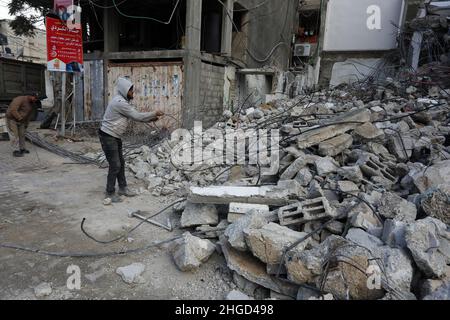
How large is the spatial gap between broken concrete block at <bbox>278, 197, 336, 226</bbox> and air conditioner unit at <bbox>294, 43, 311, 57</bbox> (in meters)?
14.2

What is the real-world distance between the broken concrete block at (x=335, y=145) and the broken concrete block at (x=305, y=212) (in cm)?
172

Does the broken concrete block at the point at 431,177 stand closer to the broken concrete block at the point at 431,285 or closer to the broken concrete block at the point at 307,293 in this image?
the broken concrete block at the point at 431,285

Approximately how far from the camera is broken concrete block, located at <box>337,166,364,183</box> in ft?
12.5

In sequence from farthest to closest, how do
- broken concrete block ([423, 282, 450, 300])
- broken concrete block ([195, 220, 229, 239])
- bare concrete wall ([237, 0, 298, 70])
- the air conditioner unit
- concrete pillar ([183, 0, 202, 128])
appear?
the air conditioner unit
bare concrete wall ([237, 0, 298, 70])
concrete pillar ([183, 0, 202, 128])
broken concrete block ([195, 220, 229, 239])
broken concrete block ([423, 282, 450, 300])

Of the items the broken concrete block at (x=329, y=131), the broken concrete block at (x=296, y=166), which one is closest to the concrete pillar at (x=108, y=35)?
the broken concrete block at (x=329, y=131)

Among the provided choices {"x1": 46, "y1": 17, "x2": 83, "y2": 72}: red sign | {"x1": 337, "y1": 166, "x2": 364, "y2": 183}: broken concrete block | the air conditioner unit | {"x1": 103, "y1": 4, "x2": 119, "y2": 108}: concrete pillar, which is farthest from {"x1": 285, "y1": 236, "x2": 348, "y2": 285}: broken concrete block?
the air conditioner unit

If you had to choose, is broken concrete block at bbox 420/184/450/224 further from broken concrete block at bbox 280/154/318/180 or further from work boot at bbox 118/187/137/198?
work boot at bbox 118/187/137/198

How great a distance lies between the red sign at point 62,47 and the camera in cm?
785

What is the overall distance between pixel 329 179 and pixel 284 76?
10226mm

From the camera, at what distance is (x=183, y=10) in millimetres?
11117

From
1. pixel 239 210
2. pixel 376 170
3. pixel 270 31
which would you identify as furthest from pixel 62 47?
pixel 270 31

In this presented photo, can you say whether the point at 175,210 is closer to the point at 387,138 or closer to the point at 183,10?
the point at 387,138

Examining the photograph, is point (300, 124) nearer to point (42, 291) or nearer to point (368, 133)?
point (368, 133)
